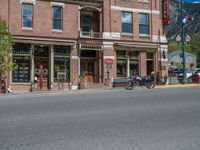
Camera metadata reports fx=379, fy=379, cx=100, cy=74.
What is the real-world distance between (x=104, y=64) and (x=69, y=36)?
4.15 meters

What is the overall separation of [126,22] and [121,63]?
13.3ft

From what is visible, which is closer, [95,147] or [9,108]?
[95,147]

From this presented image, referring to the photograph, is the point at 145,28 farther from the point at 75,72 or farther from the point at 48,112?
the point at 48,112

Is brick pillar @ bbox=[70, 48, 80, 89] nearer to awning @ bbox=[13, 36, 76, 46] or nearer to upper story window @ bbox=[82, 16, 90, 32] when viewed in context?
awning @ bbox=[13, 36, 76, 46]

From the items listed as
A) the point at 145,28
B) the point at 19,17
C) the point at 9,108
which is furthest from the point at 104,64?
the point at 9,108

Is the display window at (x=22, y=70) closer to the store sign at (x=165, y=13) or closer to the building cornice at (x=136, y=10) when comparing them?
the building cornice at (x=136, y=10)

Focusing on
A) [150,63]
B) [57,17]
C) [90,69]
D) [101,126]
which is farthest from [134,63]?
[101,126]

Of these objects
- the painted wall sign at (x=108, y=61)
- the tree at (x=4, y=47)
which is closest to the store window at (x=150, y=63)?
the painted wall sign at (x=108, y=61)

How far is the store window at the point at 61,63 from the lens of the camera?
3278cm

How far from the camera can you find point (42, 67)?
106ft

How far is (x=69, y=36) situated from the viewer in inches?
1312

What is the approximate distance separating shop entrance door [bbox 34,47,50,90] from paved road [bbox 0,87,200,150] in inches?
707

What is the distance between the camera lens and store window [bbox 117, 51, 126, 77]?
35750 mm

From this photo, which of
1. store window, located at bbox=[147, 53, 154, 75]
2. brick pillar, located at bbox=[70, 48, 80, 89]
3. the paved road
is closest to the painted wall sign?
brick pillar, located at bbox=[70, 48, 80, 89]
